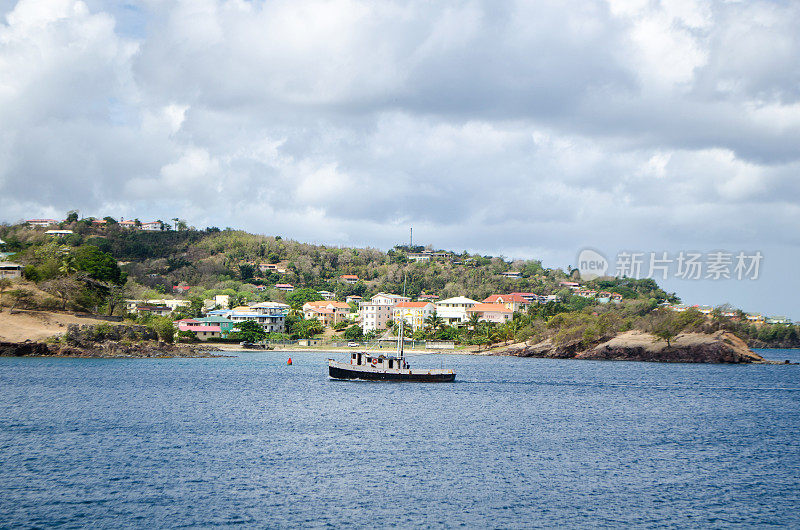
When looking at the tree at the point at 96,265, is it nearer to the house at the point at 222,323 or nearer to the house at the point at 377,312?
the house at the point at 222,323

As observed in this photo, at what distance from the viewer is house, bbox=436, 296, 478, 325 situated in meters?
162

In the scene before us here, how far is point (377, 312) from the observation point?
16038cm

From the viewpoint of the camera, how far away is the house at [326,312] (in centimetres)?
16262

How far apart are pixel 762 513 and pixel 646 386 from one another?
4579 centimetres

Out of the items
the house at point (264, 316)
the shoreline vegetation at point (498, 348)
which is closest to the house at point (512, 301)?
the shoreline vegetation at point (498, 348)

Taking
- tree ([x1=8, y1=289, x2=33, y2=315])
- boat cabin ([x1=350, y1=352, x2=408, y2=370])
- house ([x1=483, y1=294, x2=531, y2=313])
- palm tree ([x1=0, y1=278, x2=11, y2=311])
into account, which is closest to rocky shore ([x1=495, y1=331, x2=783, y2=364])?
house ([x1=483, y1=294, x2=531, y2=313])

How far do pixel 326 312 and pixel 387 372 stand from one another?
3689 inches

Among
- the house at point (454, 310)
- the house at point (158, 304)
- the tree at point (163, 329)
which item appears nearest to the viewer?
the tree at point (163, 329)

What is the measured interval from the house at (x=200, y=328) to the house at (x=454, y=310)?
50305 millimetres

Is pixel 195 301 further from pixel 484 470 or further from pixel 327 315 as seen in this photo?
pixel 484 470

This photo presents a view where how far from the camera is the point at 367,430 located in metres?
43.4

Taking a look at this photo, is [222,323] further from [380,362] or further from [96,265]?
[380,362]

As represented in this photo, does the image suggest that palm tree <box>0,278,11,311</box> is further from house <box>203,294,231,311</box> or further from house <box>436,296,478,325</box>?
house <box>436,296,478,325</box>

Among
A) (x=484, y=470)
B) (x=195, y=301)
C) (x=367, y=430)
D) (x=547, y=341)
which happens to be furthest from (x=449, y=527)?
(x=195, y=301)
